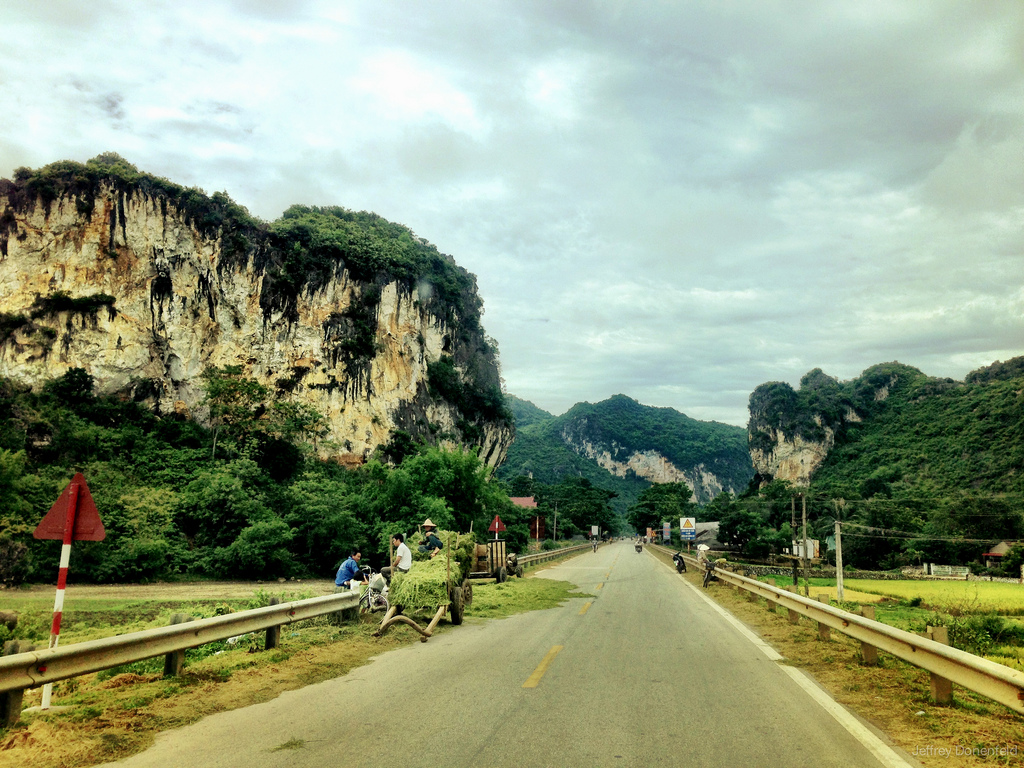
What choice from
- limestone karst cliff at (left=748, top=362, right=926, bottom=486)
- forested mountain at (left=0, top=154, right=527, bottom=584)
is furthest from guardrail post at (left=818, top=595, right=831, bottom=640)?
limestone karst cliff at (left=748, top=362, right=926, bottom=486)

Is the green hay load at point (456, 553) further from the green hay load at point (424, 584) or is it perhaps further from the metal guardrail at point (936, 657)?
the metal guardrail at point (936, 657)

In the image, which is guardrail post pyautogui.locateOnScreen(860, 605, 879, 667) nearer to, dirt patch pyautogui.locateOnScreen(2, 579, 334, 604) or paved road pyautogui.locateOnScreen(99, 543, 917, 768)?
paved road pyautogui.locateOnScreen(99, 543, 917, 768)

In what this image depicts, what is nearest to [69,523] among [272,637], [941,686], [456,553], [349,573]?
[272,637]

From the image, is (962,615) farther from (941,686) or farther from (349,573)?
(349,573)

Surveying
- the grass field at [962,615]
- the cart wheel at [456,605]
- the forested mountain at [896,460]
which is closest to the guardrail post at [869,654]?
the grass field at [962,615]

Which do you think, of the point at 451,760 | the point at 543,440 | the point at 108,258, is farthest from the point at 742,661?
the point at 543,440

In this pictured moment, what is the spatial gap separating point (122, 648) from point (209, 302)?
51.4 m

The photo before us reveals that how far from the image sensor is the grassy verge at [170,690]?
4.98m

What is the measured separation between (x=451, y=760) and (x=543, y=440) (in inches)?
6851

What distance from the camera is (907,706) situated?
246 inches

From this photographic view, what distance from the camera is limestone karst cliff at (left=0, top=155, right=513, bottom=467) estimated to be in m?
46.7

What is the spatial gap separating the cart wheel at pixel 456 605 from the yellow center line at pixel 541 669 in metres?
2.81

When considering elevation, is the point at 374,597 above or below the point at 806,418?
below

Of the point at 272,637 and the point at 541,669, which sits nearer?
the point at 541,669
